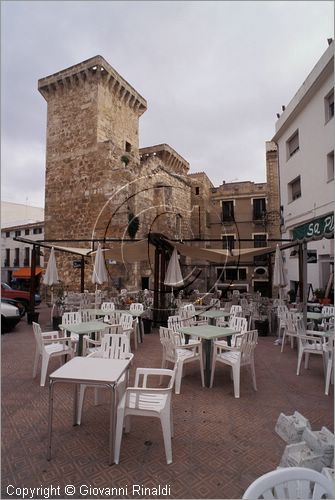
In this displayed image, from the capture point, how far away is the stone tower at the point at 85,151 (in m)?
15.4

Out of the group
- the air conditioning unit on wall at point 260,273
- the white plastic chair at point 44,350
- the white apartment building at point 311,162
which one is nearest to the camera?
the white plastic chair at point 44,350

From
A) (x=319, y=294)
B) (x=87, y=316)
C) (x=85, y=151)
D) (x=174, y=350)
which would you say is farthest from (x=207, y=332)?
(x=85, y=151)

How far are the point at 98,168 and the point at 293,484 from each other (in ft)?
51.6

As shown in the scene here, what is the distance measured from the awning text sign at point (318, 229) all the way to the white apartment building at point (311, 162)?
314cm

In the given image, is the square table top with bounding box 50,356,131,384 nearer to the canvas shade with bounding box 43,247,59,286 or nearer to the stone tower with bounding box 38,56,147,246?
the canvas shade with bounding box 43,247,59,286

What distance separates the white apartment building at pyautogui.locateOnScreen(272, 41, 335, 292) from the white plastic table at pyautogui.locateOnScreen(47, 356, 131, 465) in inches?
313

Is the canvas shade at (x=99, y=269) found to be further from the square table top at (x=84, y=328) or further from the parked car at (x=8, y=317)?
the square table top at (x=84, y=328)

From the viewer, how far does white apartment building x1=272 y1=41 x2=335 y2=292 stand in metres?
10.3

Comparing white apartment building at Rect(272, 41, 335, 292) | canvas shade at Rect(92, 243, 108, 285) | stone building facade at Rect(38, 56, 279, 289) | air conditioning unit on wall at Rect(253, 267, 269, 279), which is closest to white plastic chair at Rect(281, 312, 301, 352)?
white apartment building at Rect(272, 41, 335, 292)

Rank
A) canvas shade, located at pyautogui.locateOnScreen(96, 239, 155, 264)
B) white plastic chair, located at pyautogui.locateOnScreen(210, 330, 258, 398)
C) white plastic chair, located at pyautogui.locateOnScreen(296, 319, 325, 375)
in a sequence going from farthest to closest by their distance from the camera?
canvas shade, located at pyautogui.locateOnScreen(96, 239, 155, 264) → white plastic chair, located at pyautogui.locateOnScreen(296, 319, 325, 375) → white plastic chair, located at pyautogui.locateOnScreen(210, 330, 258, 398)

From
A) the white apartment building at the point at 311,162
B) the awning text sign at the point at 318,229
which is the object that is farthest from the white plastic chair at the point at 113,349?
the white apartment building at the point at 311,162

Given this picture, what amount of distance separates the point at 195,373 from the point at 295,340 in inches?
135

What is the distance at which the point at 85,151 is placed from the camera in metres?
16.0

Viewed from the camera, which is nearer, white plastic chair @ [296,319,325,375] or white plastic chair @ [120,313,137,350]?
white plastic chair @ [296,319,325,375]
